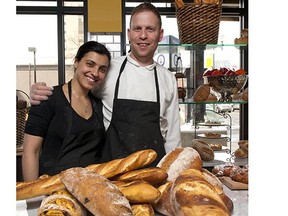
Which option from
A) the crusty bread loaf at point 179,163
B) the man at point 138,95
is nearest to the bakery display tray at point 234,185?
the crusty bread loaf at point 179,163

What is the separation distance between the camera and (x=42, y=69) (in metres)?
3.75

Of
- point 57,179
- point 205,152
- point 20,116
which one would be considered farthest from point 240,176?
point 20,116

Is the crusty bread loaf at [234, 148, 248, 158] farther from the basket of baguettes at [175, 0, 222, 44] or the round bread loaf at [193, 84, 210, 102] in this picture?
the basket of baguettes at [175, 0, 222, 44]

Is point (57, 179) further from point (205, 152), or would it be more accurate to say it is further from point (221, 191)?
point (205, 152)

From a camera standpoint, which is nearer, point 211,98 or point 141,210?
point 141,210

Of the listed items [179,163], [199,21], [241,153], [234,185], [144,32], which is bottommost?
[241,153]

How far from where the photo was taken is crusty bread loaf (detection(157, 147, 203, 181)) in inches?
34.3

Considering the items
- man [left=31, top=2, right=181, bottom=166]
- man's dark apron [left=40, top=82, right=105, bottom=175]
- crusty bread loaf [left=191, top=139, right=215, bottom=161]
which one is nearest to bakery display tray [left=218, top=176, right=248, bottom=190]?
man [left=31, top=2, right=181, bottom=166]

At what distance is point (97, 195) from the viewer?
67cm

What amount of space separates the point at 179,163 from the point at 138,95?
688 millimetres

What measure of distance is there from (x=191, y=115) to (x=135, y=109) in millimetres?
1674

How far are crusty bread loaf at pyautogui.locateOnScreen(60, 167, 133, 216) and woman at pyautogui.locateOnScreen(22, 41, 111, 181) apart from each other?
25.3 inches
